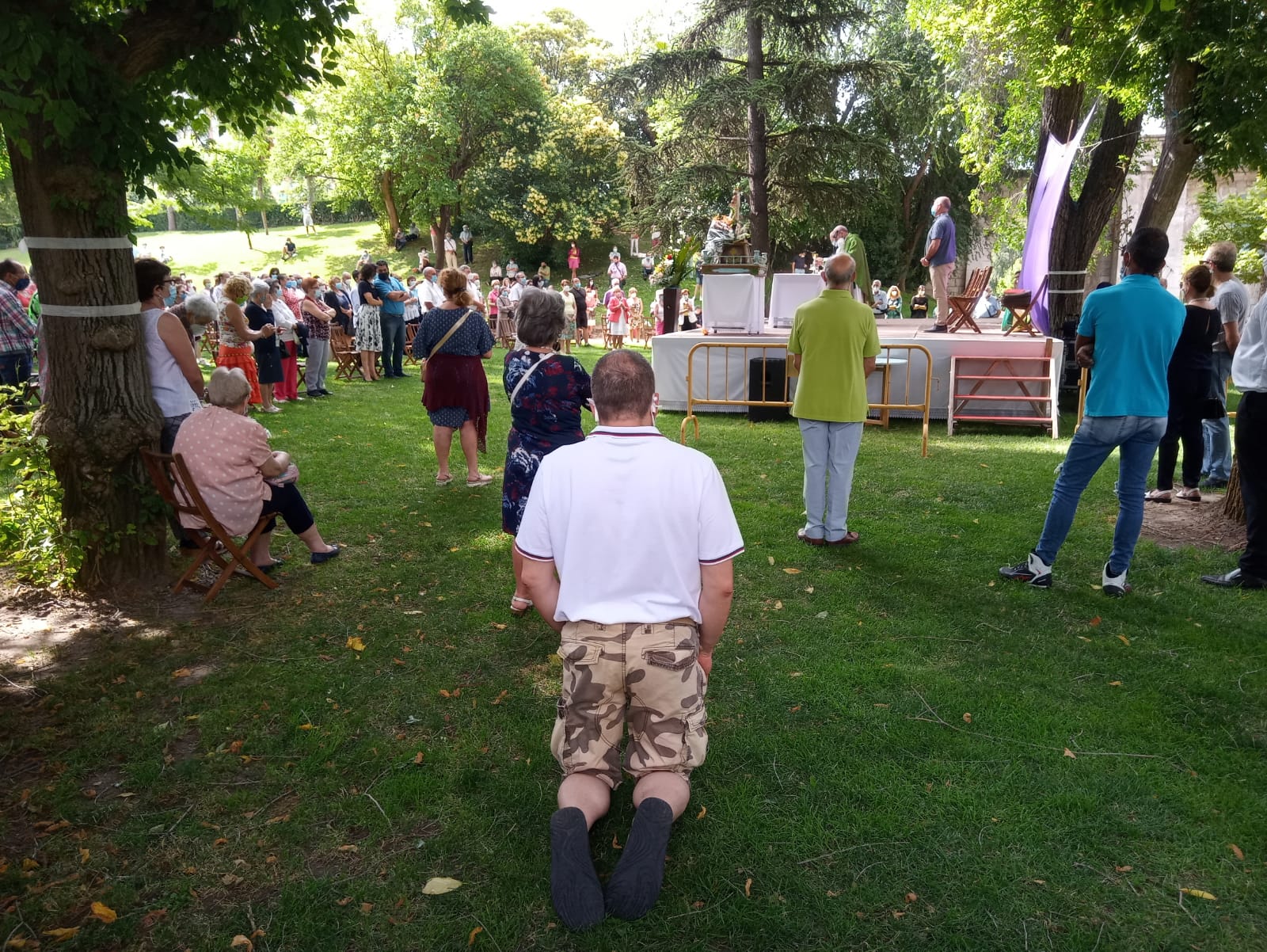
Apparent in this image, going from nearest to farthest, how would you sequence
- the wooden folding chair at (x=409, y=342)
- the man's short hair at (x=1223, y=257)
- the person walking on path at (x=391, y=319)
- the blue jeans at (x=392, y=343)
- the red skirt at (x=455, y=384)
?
the man's short hair at (x=1223, y=257)
the red skirt at (x=455, y=384)
the person walking on path at (x=391, y=319)
the blue jeans at (x=392, y=343)
the wooden folding chair at (x=409, y=342)

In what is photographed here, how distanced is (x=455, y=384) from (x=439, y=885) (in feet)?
15.9

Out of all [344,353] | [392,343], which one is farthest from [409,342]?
[344,353]

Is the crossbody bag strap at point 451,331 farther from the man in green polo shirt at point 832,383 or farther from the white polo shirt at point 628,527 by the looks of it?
the white polo shirt at point 628,527

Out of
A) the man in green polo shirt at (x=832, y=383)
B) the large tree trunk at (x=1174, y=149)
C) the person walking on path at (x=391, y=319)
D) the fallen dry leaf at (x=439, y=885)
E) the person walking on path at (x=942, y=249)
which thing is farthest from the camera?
the person walking on path at (x=391, y=319)

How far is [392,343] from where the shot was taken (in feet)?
49.9

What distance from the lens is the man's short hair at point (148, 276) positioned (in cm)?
516

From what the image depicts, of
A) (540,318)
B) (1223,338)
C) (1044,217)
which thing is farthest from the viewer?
(1044,217)

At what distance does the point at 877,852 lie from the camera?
2.83 m

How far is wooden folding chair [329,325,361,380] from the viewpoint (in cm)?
1497

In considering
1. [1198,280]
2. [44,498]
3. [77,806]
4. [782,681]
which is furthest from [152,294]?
[1198,280]

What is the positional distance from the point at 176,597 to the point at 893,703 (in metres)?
4.07

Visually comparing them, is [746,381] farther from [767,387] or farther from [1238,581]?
[1238,581]

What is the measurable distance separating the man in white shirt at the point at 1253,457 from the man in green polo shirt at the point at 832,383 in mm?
2134

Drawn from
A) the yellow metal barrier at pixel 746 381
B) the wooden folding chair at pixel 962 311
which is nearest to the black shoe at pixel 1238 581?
the yellow metal barrier at pixel 746 381
